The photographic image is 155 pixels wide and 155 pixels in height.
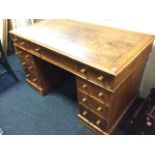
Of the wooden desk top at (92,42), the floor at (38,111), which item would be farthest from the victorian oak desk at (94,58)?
the floor at (38,111)

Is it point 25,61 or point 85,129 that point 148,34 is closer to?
point 85,129

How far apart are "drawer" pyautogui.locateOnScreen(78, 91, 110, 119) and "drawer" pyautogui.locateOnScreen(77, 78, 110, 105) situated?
49 mm

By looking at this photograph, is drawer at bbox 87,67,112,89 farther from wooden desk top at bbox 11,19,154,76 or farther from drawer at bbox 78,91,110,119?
drawer at bbox 78,91,110,119

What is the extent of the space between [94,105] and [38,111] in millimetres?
725

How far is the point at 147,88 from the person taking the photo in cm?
172

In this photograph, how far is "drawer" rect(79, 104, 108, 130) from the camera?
1371mm

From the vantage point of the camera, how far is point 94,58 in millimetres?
1119

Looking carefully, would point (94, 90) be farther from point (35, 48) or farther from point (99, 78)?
point (35, 48)

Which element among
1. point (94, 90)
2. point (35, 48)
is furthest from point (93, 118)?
point (35, 48)

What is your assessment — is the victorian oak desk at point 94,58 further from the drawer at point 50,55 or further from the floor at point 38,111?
the floor at point 38,111

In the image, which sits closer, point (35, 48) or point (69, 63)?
point (69, 63)

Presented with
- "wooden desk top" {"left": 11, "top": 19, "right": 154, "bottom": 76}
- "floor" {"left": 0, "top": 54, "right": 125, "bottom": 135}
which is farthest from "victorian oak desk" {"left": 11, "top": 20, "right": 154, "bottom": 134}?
"floor" {"left": 0, "top": 54, "right": 125, "bottom": 135}

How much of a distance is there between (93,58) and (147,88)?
2.92 feet

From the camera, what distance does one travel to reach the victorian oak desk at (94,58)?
1093 millimetres
